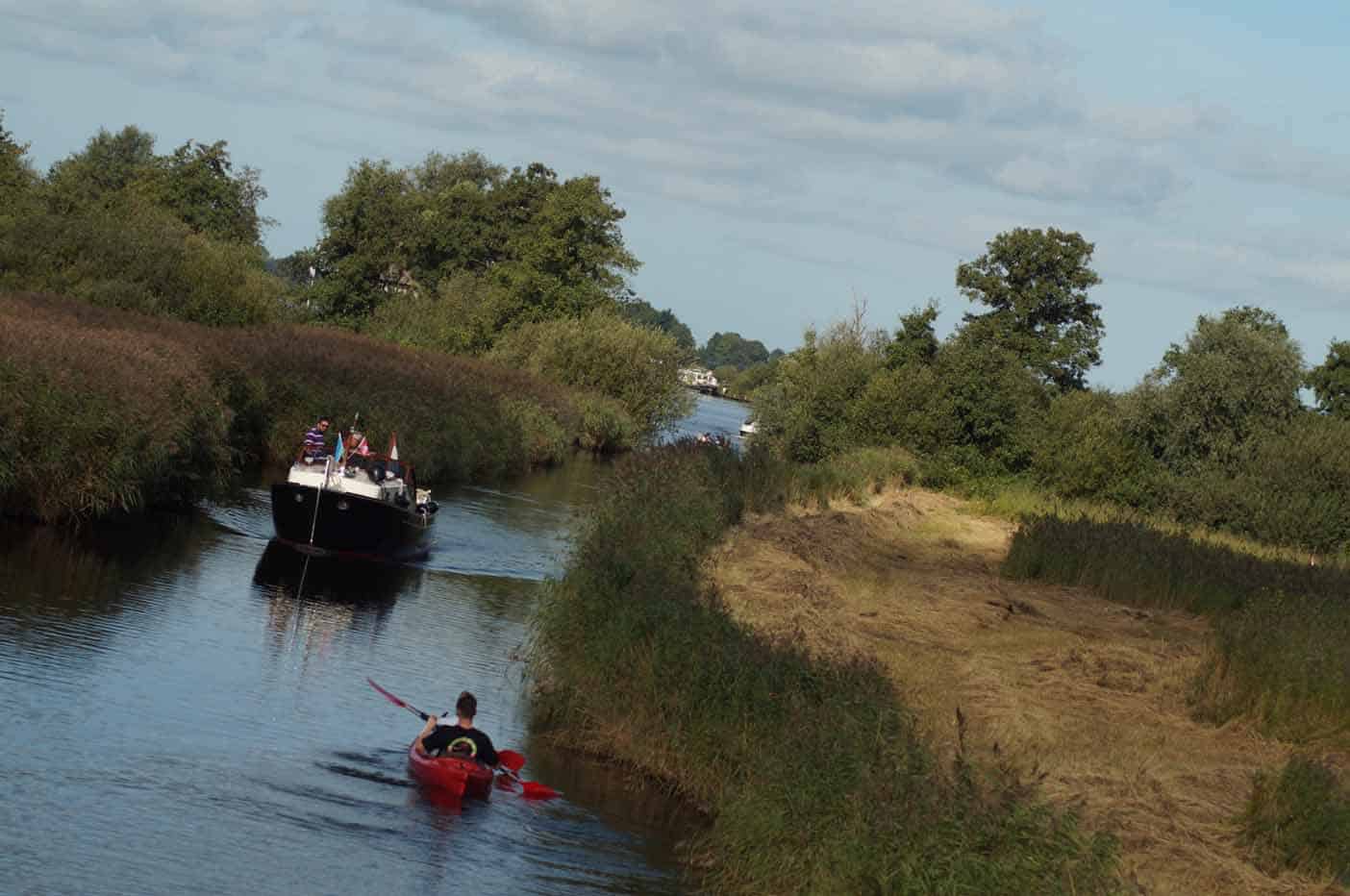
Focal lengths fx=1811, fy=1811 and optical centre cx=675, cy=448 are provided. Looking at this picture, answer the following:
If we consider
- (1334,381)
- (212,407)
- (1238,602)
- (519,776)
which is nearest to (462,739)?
(519,776)

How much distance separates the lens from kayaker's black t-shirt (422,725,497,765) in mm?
18875

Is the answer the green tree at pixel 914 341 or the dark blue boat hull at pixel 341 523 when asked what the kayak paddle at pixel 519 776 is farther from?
the green tree at pixel 914 341

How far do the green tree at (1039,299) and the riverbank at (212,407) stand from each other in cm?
1674

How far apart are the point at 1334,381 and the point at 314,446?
111 ft

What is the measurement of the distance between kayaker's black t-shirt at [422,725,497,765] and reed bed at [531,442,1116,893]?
180cm

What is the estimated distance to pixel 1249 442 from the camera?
46094 millimetres

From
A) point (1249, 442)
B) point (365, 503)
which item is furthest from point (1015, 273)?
point (365, 503)

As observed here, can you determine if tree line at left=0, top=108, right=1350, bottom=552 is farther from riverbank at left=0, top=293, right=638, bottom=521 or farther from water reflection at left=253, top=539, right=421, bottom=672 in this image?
water reflection at left=253, top=539, right=421, bottom=672

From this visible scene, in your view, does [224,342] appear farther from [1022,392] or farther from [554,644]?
[554,644]

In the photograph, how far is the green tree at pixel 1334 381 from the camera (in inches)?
2217

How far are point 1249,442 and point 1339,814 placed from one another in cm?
3316

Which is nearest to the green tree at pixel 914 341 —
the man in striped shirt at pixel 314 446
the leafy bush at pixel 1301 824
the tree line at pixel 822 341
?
the tree line at pixel 822 341

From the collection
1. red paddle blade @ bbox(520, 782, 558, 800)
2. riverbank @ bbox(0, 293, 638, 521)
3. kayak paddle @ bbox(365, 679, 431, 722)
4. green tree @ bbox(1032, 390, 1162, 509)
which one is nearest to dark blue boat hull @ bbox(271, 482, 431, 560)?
riverbank @ bbox(0, 293, 638, 521)

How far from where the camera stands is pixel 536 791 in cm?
1900
